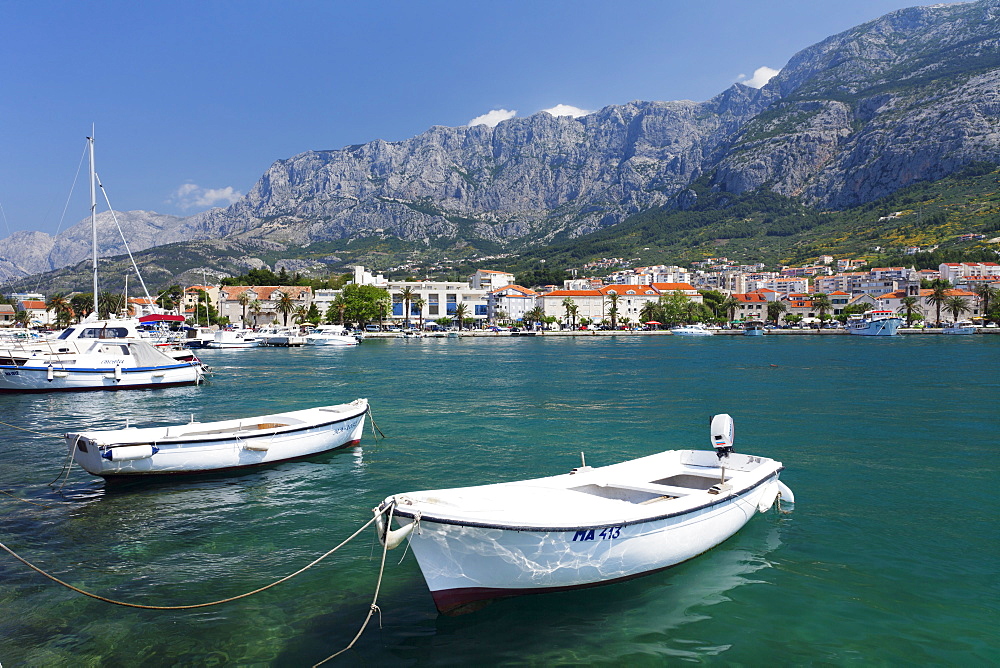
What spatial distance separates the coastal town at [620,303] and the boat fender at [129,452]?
11550 centimetres

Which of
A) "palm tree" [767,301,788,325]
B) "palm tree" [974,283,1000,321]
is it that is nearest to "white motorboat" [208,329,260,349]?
"palm tree" [767,301,788,325]

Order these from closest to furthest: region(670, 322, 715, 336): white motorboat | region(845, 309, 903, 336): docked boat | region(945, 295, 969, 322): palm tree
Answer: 1. region(845, 309, 903, 336): docked boat
2. region(945, 295, 969, 322): palm tree
3. region(670, 322, 715, 336): white motorboat

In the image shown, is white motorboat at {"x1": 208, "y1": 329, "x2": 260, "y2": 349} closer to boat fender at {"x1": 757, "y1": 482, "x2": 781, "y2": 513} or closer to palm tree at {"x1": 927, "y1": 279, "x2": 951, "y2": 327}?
boat fender at {"x1": 757, "y1": 482, "x2": 781, "y2": 513}

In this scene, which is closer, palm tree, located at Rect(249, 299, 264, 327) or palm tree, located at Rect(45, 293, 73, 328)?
palm tree, located at Rect(45, 293, 73, 328)

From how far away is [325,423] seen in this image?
16.9m

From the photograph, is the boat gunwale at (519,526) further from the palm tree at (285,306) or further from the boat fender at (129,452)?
the palm tree at (285,306)

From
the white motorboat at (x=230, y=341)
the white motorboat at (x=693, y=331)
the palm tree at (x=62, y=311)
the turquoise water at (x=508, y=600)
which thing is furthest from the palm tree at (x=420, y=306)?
the turquoise water at (x=508, y=600)

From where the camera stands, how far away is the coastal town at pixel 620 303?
128375mm

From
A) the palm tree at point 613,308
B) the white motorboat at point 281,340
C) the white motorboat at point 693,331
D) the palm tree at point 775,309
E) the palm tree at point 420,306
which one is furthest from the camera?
the palm tree at point 613,308

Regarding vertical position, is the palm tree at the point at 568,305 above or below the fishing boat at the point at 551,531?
above

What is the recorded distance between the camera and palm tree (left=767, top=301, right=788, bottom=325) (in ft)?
486

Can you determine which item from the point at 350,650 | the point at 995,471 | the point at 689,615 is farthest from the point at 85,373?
the point at 995,471

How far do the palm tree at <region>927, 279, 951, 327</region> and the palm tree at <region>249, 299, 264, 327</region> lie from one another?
472 ft

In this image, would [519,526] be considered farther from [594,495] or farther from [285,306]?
[285,306]
